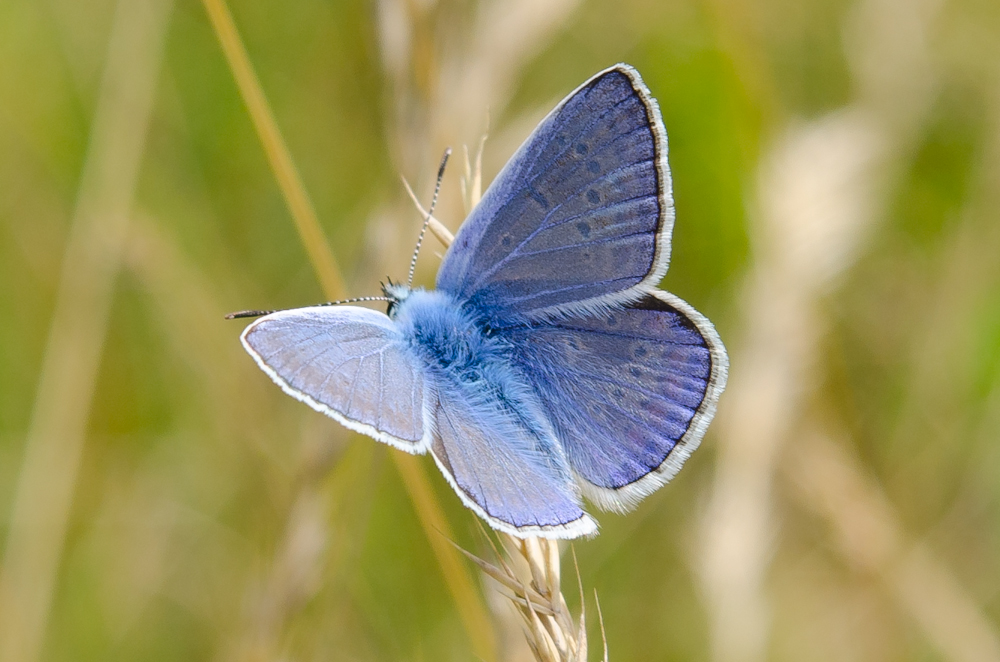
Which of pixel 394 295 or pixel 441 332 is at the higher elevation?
pixel 394 295

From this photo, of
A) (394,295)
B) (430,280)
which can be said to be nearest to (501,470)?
(394,295)

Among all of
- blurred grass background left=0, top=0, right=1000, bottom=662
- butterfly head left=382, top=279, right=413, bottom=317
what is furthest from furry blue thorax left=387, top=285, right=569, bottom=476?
blurred grass background left=0, top=0, right=1000, bottom=662

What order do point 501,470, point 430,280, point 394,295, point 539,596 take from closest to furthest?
1. point 539,596
2. point 501,470
3. point 394,295
4. point 430,280

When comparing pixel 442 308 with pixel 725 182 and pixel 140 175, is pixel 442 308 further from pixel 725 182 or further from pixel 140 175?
pixel 140 175

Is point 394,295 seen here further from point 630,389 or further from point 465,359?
point 630,389

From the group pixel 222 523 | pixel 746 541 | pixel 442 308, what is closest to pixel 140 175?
pixel 222 523

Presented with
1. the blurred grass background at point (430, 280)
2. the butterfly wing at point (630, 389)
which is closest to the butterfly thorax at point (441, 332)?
the butterfly wing at point (630, 389)

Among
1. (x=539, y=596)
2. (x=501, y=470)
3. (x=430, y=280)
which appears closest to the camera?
(x=539, y=596)
